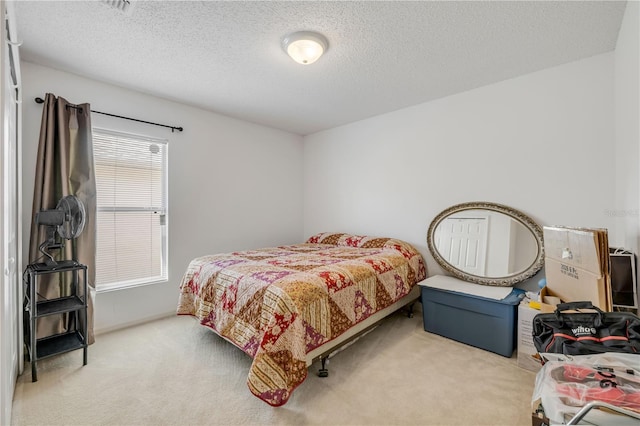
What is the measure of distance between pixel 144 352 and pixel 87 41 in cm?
240

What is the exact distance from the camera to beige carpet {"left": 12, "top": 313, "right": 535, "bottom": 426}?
160 cm

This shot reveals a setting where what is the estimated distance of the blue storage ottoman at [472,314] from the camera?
2242mm

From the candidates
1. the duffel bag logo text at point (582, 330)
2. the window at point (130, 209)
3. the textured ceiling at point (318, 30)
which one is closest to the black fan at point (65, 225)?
the window at point (130, 209)

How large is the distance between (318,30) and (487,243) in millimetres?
2417

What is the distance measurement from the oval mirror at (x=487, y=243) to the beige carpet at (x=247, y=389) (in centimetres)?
74

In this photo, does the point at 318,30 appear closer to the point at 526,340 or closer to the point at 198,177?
the point at 198,177

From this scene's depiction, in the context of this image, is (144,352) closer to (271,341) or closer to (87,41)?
(271,341)

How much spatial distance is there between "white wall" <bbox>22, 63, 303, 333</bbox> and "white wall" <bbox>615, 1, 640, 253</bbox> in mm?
3513

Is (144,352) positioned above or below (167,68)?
below

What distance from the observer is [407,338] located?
8.48 ft

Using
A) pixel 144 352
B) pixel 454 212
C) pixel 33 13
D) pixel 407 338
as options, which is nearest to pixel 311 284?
pixel 407 338

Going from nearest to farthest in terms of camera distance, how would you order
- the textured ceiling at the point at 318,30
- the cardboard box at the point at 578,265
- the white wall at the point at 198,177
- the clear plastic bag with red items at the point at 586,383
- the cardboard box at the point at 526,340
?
the clear plastic bag with red items at the point at 586,383
the cardboard box at the point at 578,265
the textured ceiling at the point at 318,30
the cardboard box at the point at 526,340
the white wall at the point at 198,177

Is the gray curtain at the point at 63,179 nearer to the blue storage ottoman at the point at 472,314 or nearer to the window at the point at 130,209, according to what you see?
the window at the point at 130,209

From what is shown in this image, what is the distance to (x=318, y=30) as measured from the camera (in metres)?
1.91
